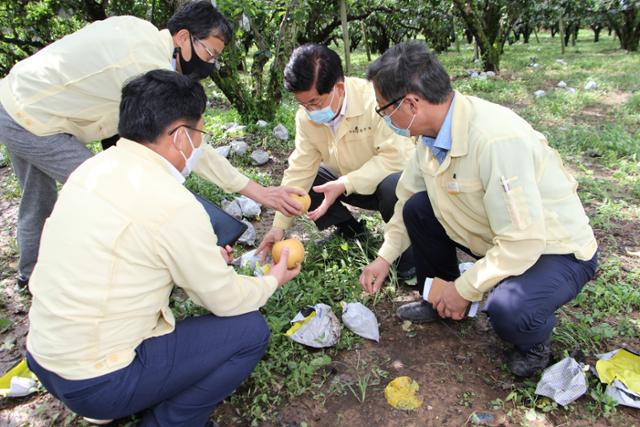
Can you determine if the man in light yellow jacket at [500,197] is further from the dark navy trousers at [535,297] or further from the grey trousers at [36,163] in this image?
the grey trousers at [36,163]

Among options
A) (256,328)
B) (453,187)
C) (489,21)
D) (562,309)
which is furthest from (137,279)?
(489,21)

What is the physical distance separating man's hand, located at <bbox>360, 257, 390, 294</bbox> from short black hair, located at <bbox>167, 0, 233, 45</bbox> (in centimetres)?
158

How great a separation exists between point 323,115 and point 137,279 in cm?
163

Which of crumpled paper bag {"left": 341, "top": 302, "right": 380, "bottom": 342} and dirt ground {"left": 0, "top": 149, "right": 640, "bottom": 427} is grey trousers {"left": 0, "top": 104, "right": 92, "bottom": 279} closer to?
dirt ground {"left": 0, "top": 149, "right": 640, "bottom": 427}

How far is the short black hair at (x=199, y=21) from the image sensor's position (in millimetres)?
2631

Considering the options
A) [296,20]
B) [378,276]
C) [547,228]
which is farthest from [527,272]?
[296,20]

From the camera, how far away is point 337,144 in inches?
119

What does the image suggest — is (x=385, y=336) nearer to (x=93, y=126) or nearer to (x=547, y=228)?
(x=547, y=228)

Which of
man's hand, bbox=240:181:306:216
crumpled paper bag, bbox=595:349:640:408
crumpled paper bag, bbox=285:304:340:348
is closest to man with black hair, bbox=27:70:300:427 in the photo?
crumpled paper bag, bbox=285:304:340:348

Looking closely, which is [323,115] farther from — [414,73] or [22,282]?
[22,282]

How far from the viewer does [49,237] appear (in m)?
1.54

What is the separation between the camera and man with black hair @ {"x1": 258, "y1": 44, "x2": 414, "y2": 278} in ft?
8.70

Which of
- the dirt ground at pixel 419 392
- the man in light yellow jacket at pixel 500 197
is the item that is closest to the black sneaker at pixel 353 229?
the dirt ground at pixel 419 392

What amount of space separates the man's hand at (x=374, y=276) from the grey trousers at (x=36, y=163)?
1.59m
